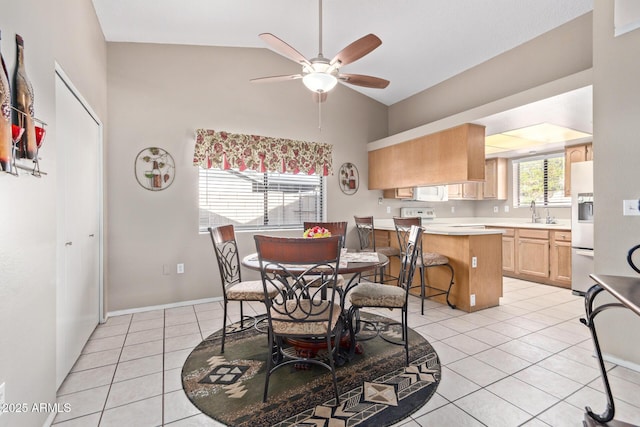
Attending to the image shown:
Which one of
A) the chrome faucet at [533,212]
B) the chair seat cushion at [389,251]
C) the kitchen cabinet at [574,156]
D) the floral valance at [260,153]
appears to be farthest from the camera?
the chrome faucet at [533,212]

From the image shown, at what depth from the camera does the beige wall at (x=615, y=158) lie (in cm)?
209

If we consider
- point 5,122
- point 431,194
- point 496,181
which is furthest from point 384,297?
point 496,181

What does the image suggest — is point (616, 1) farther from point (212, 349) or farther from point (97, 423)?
point (97, 423)

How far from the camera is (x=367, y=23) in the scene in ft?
10.5

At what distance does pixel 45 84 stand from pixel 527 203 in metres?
6.52

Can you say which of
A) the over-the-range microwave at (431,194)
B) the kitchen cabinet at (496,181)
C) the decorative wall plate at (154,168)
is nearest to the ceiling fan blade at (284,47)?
the decorative wall plate at (154,168)

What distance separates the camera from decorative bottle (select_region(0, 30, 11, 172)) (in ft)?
3.81

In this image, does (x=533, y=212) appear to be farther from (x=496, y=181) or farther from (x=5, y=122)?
(x=5, y=122)

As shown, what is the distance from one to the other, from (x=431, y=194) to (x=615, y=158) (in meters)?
3.06

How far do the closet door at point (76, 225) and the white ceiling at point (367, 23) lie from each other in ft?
3.93

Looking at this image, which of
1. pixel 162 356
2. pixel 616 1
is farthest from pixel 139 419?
pixel 616 1

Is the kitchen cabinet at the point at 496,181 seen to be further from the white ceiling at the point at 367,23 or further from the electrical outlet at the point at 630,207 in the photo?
the electrical outlet at the point at 630,207

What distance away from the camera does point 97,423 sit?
5.36 ft

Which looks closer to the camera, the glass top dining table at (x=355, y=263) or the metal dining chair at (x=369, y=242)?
the glass top dining table at (x=355, y=263)
